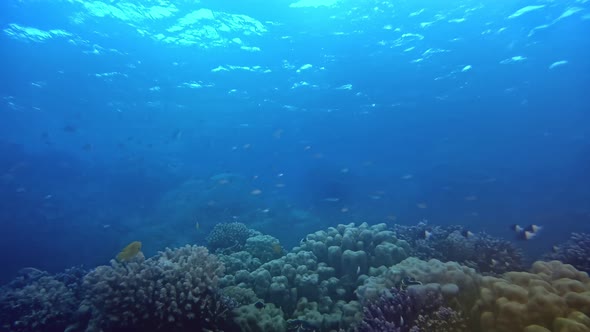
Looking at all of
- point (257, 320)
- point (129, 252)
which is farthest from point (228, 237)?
point (257, 320)

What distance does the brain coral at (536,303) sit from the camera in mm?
4385

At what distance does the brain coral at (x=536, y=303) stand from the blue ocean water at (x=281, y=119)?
14.4 m

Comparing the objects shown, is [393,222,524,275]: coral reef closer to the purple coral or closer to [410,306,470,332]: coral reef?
the purple coral

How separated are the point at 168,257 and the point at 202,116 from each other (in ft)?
79.3

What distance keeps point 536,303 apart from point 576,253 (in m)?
8.37

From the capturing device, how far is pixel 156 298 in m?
6.06

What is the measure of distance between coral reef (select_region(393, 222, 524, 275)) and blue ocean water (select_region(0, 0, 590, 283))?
29.6 ft

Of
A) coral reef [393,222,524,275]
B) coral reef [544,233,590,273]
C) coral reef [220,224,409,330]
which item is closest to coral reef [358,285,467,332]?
coral reef [220,224,409,330]

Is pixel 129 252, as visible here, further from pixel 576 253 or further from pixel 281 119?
pixel 281 119

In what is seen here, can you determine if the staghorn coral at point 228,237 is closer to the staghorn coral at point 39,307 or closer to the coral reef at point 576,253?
the staghorn coral at point 39,307

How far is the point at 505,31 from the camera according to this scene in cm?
2045

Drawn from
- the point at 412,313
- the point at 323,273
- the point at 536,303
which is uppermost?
the point at 536,303

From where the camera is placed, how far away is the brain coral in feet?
14.4

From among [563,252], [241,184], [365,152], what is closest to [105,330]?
[563,252]
